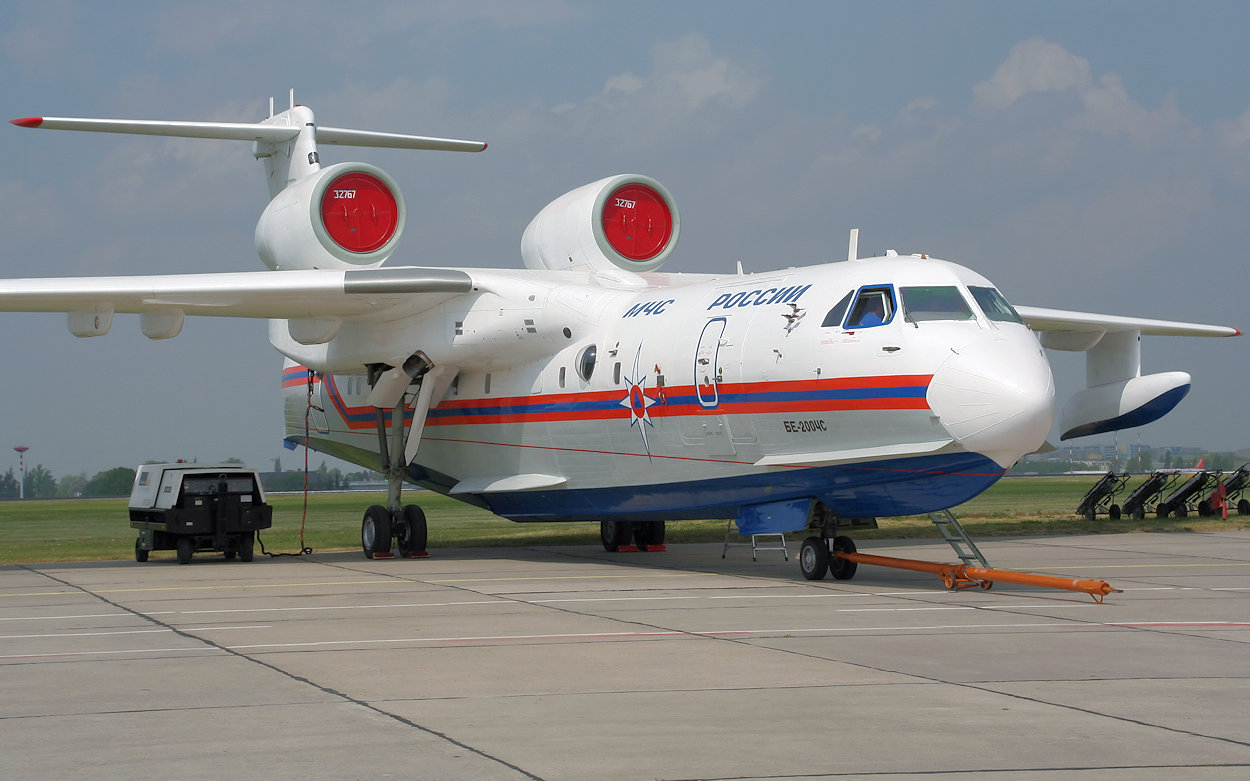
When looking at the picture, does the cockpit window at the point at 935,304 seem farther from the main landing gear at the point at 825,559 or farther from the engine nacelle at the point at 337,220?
the engine nacelle at the point at 337,220

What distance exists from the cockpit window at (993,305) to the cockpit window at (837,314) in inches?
45.5

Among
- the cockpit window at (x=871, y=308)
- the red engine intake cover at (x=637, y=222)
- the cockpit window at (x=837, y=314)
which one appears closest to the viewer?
the cockpit window at (x=871, y=308)

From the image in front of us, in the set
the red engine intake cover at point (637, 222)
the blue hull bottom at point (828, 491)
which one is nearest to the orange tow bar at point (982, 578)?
the blue hull bottom at point (828, 491)

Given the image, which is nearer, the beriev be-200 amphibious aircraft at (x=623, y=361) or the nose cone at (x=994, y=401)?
the nose cone at (x=994, y=401)

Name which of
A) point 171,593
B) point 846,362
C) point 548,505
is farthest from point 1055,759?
point 548,505

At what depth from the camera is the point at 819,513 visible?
13719mm

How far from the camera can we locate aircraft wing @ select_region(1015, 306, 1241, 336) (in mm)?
19938

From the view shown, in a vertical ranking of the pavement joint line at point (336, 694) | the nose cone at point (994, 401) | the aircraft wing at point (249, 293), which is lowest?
the pavement joint line at point (336, 694)

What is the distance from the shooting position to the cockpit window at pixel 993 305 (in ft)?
41.8

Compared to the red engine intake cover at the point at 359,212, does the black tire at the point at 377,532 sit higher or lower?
lower

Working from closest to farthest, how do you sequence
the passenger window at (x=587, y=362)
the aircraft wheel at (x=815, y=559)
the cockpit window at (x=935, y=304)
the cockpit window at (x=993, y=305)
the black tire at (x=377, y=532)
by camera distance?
the cockpit window at (x=935, y=304)
the cockpit window at (x=993, y=305)
the aircraft wheel at (x=815, y=559)
the passenger window at (x=587, y=362)
the black tire at (x=377, y=532)

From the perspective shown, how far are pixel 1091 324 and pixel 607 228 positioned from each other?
298 inches

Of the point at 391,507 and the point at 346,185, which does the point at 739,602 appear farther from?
the point at 346,185

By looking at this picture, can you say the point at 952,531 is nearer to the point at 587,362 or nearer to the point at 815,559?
the point at 815,559
